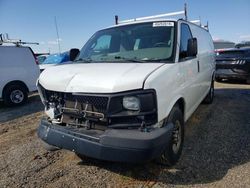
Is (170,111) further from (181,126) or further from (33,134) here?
(33,134)

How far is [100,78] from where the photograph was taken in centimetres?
283

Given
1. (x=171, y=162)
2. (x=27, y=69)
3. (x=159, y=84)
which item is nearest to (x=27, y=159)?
(x=171, y=162)

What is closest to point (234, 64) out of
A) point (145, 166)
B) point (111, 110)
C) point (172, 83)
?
point (172, 83)

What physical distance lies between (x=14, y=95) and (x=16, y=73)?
0.75m

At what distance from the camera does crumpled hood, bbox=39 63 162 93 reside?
2.68 metres

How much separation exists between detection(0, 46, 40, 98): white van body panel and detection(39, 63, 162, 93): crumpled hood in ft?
18.0

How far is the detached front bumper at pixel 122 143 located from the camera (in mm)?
2598

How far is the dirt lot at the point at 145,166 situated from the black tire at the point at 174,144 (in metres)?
0.14

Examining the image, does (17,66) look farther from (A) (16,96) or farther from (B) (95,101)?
(B) (95,101)

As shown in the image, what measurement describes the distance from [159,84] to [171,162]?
1188mm

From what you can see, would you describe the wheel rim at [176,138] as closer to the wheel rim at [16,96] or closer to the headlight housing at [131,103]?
the headlight housing at [131,103]

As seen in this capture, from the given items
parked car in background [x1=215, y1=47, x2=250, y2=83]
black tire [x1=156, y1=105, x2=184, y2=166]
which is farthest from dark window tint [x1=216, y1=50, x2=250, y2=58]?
black tire [x1=156, y1=105, x2=184, y2=166]

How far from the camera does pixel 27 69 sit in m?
8.70

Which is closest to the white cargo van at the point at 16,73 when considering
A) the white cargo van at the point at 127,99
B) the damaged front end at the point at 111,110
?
the white cargo van at the point at 127,99
